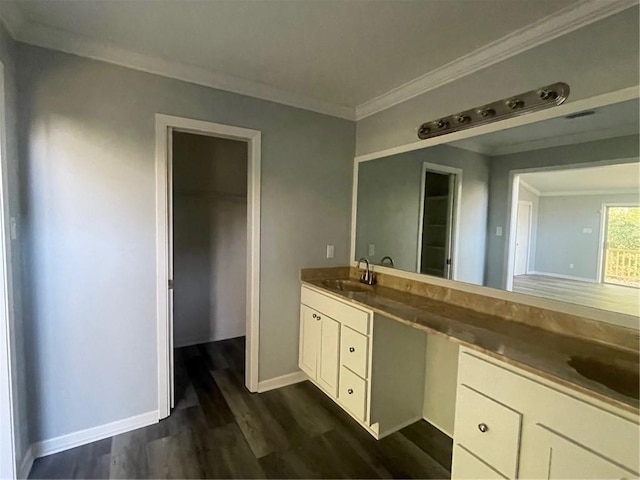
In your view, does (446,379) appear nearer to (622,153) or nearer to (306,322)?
(306,322)

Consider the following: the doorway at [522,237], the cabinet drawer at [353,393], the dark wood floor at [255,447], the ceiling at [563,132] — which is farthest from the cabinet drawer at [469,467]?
the ceiling at [563,132]

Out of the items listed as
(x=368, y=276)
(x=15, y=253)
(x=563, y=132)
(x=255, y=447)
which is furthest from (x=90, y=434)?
(x=563, y=132)

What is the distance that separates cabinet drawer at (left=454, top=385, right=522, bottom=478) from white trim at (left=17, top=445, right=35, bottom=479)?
7.44ft

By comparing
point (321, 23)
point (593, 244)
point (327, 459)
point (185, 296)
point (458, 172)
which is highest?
point (321, 23)

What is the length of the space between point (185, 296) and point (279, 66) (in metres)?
2.59

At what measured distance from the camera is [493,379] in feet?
4.32

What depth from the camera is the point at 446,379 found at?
2154 mm

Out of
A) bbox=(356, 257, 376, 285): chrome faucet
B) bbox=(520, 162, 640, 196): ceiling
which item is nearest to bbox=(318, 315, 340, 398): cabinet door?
bbox=(356, 257, 376, 285): chrome faucet

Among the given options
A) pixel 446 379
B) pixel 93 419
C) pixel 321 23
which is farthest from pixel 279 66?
pixel 93 419

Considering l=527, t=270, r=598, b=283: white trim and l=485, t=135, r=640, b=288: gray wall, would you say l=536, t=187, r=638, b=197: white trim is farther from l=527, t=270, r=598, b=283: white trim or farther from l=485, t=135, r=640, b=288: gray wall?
l=527, t=270, r=598, b=283: white trim

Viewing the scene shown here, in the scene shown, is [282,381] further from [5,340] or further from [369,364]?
[5,340]

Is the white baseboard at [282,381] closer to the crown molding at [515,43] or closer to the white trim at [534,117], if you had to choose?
the white trim at [534,117]

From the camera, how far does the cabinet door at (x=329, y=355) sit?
2261 millimetres

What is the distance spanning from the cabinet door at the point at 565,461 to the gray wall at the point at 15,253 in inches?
94.9
